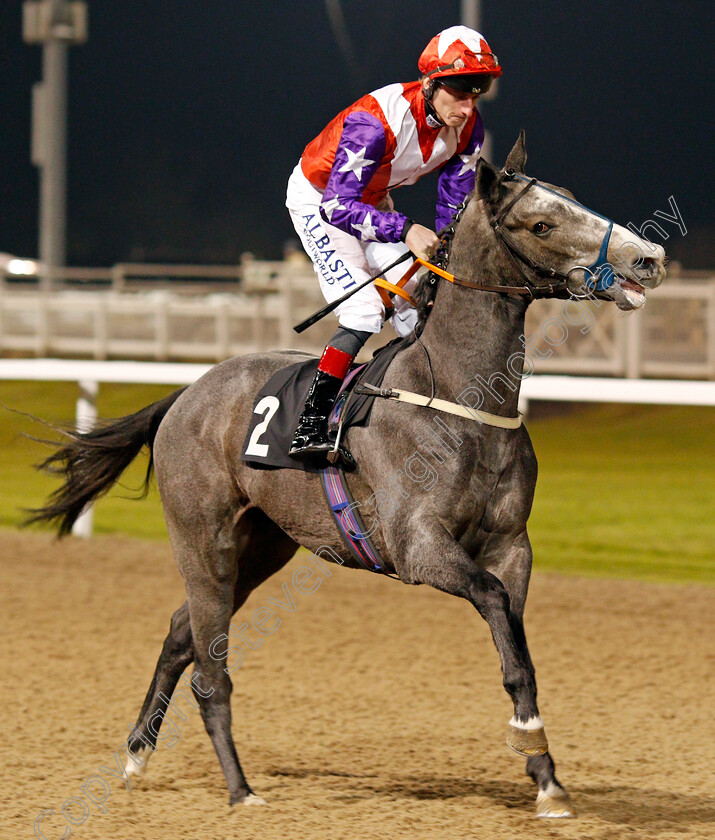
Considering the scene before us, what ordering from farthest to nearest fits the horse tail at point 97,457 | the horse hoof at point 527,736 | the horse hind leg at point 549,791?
the horse tail at point 97,457
the horse hind leg at point 549,791
the horse hoof at point 527,736

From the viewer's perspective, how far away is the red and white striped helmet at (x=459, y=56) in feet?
10.5

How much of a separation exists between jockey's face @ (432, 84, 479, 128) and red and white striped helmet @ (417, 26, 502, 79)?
1.9 inches

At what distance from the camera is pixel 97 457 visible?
414cm

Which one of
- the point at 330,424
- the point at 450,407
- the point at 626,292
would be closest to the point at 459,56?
the point at 626,292

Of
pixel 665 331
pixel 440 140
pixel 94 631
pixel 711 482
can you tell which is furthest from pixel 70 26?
pixel 440 140

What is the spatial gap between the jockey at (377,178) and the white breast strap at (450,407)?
0.21m

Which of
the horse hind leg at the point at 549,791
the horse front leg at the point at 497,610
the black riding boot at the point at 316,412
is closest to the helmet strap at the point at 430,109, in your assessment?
the black riding boot at the point at 316,412

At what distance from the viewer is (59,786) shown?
345cm

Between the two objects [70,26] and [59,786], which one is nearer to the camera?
[59,786]

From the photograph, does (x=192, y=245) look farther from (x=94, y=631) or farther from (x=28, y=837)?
(x=28, y=837)

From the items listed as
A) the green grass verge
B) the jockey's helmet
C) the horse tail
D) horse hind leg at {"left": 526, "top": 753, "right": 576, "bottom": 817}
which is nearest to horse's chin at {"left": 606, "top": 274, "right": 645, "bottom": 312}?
the jockey's helmet

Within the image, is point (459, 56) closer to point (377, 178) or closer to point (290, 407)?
point (377, 178)

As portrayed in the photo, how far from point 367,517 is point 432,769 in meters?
0.95

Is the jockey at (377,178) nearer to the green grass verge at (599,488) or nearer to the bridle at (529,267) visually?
the bridle at (529,267)
